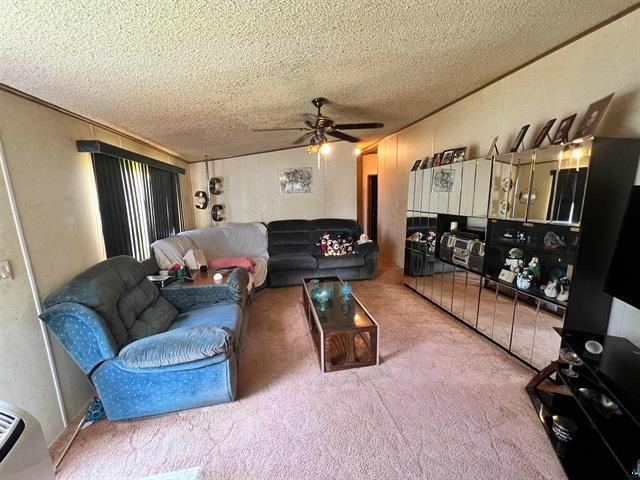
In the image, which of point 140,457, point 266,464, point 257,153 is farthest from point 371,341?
point 257,153

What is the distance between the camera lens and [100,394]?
1.72 m

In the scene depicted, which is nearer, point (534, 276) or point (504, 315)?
point (534, 276)

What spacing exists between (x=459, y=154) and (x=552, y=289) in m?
1.74

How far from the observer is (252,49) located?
1.63 metres

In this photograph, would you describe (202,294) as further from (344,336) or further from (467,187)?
(467,187)

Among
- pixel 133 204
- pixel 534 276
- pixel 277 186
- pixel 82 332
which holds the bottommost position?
pixel 82 332

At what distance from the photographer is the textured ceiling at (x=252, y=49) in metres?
1.22

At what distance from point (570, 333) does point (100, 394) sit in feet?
9.95

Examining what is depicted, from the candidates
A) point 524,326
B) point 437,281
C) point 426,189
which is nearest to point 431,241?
point 437,281

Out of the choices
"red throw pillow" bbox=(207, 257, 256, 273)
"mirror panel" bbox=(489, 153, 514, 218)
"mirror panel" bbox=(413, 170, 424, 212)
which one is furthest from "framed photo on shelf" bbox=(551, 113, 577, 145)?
"red throw pillow" bbox=(207, 257, 256, 273)

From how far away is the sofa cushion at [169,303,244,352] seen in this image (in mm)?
2178

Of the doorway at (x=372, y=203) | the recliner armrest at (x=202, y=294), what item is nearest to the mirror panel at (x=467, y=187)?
the recliner armrest at (x=202, y=294)

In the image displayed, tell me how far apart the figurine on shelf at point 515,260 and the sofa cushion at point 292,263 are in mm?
2566

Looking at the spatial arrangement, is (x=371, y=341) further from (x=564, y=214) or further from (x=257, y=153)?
(x=257, y=153)
